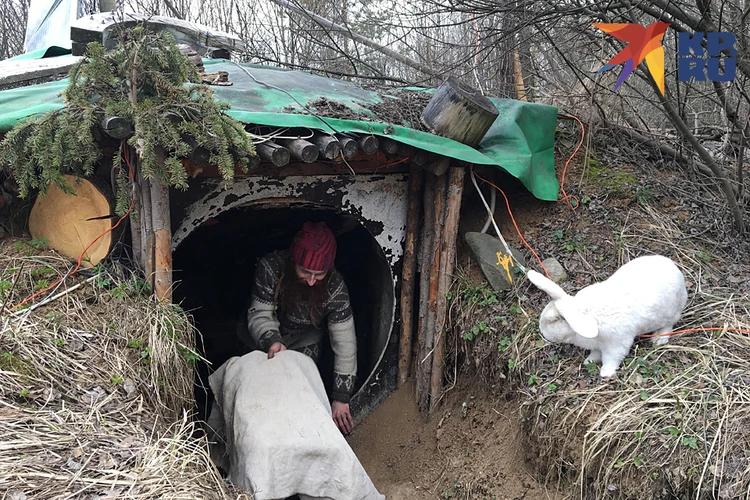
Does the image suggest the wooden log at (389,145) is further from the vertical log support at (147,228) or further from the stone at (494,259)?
the vertical log support at (147,228)

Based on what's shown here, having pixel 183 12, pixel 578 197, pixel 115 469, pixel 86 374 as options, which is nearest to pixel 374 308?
pixel 578 197

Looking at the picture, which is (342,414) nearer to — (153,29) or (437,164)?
(437,164)

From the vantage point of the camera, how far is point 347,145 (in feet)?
12.0

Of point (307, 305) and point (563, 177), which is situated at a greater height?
point (563, 177)

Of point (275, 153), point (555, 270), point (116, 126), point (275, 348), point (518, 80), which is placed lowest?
point (275, 348)

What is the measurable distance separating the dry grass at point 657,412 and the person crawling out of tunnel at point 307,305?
160 cm

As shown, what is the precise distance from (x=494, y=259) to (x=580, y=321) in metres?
1.41

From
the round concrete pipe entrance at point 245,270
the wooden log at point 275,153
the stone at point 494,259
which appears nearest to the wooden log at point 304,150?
the wooden log at point 275,153

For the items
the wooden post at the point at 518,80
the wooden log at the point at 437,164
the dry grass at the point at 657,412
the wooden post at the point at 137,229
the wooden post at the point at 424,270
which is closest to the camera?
the dry grass at the point at 657,412

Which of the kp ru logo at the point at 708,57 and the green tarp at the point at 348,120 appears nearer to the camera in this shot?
the green tarp at the point at 348,120

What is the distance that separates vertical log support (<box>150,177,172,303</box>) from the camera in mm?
3434

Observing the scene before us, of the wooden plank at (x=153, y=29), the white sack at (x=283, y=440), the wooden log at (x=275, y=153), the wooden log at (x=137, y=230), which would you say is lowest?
the white sack at (x=283, y=440)

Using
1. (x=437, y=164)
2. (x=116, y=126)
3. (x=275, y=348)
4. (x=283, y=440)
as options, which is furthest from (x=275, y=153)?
(x=283, y=440)

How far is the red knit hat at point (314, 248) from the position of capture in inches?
173
